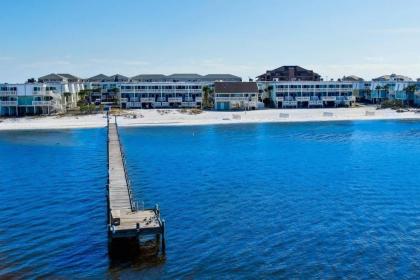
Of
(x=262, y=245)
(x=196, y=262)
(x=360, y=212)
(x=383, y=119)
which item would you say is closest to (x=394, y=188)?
(x=360, y=212)

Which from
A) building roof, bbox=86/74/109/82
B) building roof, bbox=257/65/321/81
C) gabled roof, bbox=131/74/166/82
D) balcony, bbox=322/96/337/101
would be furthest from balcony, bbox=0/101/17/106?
balcony, bbox=322/96/337/101

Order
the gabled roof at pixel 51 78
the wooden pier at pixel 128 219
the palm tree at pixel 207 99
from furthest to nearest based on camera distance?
the gabled roof at pixel 51 78 < the palm tree at pixel 207 99 < the wooden pier at pixel 128 219

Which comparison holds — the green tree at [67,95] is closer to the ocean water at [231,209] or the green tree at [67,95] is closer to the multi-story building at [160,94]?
the multi-story building at [160,94]

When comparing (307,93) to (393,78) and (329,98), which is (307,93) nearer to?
(329,98)

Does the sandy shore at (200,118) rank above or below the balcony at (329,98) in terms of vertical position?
below

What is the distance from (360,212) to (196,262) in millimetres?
15325

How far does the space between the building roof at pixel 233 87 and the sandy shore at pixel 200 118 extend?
7216mm

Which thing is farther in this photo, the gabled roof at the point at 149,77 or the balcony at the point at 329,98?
the gabled roof at the point at 149,77

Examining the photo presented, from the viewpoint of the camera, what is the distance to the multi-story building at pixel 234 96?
129375 mm

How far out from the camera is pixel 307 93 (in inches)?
5349

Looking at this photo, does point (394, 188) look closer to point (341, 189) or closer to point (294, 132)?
point (341, 189)

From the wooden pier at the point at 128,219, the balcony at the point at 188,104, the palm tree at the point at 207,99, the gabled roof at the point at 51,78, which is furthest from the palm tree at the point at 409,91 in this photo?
the wooden pier at the point at 128,219

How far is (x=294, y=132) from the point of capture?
313ft

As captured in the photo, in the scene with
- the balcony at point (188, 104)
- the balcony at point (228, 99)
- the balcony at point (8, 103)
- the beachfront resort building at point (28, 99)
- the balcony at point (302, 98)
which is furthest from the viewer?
the balcony at point (302, 98)
